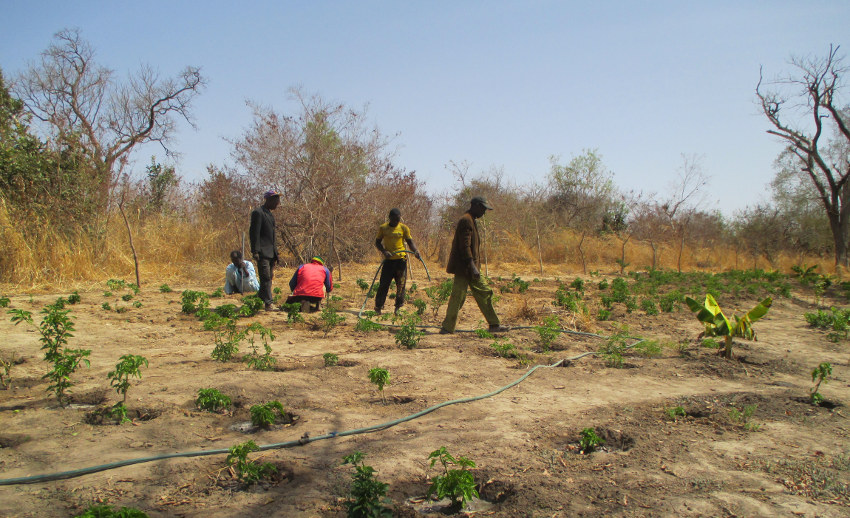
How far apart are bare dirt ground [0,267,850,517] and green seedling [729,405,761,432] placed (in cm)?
4

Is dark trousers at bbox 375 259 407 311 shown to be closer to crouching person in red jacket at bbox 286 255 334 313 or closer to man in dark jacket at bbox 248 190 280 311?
crouching person in red jacket at bbox 286 255 334 313

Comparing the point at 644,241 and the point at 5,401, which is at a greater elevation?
the point at 644,241

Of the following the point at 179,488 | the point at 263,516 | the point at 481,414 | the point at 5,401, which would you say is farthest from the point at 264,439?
the point at 5,401

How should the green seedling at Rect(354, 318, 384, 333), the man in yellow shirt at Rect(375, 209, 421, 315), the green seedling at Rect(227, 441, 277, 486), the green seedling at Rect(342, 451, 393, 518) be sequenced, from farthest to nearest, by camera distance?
the man in yellow shirt at Rect(375, 209, 421, 315) < the green seedling at Rect(354, 318, 384, 333) < the green seedling at Rect(227, 441, 277, 486) < the green seedling at Rect(342, 451, 393, 518)

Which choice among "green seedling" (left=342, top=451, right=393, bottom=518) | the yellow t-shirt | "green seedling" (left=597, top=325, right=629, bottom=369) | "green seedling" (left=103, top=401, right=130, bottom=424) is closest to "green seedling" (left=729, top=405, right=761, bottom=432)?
"green seedling" (left=597, top=325, right=629, bottom=369)

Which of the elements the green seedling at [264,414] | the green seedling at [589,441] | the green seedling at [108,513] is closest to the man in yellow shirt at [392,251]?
the green seedling at [264,414]

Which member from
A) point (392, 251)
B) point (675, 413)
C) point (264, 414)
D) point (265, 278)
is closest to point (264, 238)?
point (265, 278)

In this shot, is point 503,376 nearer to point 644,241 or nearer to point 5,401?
point 5,401

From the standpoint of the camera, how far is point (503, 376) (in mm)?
5309

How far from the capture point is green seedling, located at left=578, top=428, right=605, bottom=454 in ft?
11.6

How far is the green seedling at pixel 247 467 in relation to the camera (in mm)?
3014

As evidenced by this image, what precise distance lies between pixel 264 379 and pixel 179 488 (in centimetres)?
183

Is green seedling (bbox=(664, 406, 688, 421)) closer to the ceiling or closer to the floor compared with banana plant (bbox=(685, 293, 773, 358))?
closer to the floor

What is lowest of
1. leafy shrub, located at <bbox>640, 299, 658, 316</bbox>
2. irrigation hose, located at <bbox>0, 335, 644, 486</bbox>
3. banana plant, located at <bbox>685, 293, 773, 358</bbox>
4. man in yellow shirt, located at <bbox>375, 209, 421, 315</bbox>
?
irrigation hose, located at <bbox>0, 335, 644, 486</bbox>
